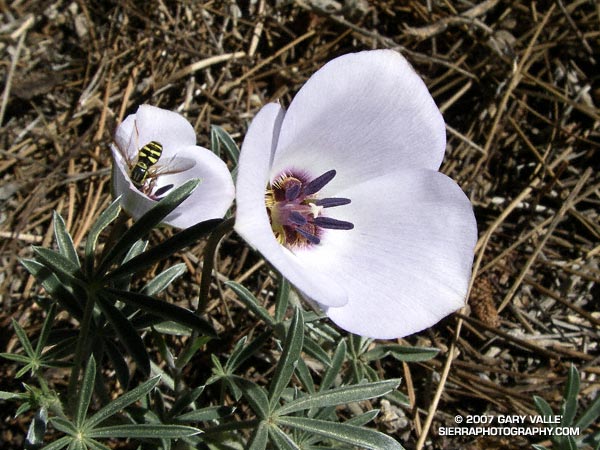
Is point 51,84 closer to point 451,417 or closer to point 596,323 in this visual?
point 451,417

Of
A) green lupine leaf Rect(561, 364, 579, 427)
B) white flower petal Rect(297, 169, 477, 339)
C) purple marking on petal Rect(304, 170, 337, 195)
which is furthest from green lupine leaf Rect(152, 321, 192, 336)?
green lupine leaf Rect(561, 364, 579, 427)

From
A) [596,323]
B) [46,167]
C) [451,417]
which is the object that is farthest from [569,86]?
[46,167]

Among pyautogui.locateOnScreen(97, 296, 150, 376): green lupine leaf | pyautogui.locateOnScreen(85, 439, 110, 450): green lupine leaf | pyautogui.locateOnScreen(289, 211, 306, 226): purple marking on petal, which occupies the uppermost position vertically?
pyautogui.locateOnScreen(289, 211, 306, 226): purple marking on petal

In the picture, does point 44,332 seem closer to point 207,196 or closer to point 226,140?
point 207,196

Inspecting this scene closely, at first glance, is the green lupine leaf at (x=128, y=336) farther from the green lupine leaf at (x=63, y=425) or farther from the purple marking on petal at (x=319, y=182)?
the purple marking on petal at (x=319, y=182)

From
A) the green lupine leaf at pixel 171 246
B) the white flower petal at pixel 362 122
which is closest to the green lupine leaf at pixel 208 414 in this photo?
the green lupine leaf at pixel 171 246

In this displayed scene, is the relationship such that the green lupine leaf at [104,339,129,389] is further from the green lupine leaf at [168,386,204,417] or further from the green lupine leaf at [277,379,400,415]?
the green lupine leaf at [277,379,400,415]

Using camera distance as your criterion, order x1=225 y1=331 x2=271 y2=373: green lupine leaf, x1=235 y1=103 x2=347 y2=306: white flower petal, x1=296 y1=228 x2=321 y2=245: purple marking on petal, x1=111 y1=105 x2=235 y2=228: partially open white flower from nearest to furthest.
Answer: x1=235 y1=103 x2=347 y2=306: white flower petal → x1=296 y1=228 x2=321 y2=245: purple marking on petal → x1=111 y1=105 x2=235 y2=228: partially open white flower → x1=225 y1=331 x2=271 y2=373: green lupine leaf
